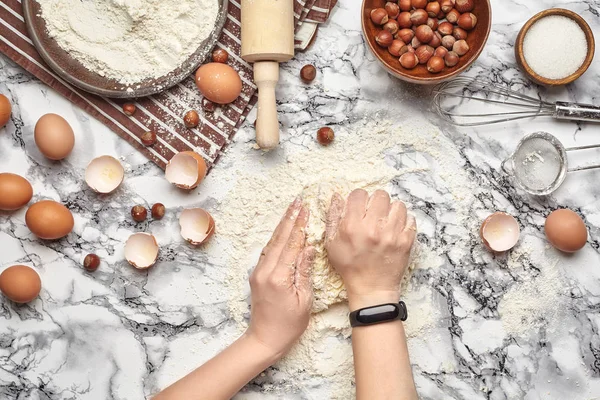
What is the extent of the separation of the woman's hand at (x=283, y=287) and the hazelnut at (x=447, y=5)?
0.52m

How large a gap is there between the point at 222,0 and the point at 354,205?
21.0 inches

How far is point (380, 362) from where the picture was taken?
1.31 metres

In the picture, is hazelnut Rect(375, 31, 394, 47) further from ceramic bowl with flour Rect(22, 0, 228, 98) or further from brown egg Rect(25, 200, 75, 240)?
brown egg Rect(25, 200, 75, 240)

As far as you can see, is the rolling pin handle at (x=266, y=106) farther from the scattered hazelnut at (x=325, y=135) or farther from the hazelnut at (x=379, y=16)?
the hazelnut at (x=379, y=16)

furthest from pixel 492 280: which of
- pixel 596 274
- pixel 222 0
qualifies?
pixel 222 0

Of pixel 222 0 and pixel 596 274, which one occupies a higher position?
pixel 222 0

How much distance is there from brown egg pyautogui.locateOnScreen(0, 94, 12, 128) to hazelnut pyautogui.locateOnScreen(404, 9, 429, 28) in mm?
901

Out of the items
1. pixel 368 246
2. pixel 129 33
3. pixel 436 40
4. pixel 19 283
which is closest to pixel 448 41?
pixel 436 40

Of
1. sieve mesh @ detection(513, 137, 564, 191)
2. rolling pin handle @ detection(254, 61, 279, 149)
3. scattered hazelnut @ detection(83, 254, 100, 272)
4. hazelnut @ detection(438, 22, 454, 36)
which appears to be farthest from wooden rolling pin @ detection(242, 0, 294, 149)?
sieve mesh @ detection(513, 137, 564, 191)

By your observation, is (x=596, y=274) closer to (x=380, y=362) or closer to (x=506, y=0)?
(x=380, y=362)

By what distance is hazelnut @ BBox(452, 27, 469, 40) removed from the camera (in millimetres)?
1384

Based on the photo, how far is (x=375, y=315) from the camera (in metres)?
1.33

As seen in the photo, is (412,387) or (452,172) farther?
(452,172)

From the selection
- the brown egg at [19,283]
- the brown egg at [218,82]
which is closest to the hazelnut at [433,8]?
the brown egg at [218,82]
